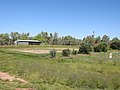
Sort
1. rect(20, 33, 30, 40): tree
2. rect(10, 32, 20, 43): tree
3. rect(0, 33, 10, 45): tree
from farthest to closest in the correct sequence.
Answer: rect(20, 33, 30, 40): tree, rect(10, 32, 20, 43): tree, rect(0, 33, 10, 45): tree

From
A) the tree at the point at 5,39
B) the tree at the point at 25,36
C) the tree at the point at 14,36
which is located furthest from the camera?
the tree at the point at 25,36

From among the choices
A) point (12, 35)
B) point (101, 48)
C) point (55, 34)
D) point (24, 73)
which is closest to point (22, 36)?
point (12, 35)

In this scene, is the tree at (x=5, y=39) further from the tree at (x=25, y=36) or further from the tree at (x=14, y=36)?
the tree at (x=25, y=36)

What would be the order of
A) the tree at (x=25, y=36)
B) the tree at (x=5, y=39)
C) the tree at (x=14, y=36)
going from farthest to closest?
the tree at (x=25, y=36), the tree at (x=14, y=36), the tree at (x=5, y=39)

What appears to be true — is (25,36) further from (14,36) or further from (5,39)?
(5,39)

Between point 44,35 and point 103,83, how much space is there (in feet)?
450

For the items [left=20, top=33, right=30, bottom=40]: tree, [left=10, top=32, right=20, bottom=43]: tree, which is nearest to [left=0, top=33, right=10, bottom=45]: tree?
[left=10, top=32, right=20, bottom=43]: tree

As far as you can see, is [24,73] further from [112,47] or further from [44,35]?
[44,35]

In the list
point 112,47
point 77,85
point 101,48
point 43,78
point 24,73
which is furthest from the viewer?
point 112,47

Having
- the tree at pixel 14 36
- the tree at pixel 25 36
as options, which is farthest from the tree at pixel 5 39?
the tree at pixel 25 36

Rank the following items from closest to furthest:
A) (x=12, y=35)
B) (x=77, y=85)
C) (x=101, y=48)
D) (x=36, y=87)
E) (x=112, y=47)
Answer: (x=36, y=87), (x=77, y=85), (x=101, y=48), (x=112, y=47), (x=12, y=35)

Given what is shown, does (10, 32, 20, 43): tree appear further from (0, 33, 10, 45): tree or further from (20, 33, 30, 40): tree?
Answer: (0, 33, 10, 45): tree

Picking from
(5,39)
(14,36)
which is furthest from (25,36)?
(5,39)

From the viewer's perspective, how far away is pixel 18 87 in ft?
51.2
